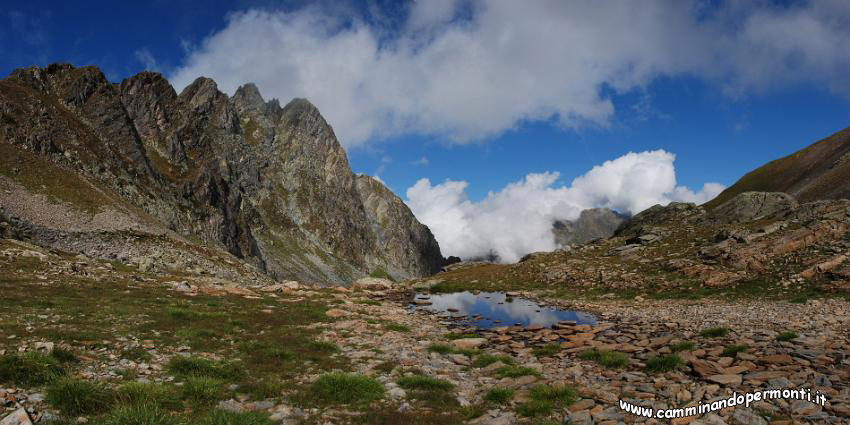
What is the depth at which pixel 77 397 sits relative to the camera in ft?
32.1

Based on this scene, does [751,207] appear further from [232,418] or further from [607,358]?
[232,418]

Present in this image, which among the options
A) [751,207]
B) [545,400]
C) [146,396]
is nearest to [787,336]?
[545,400]

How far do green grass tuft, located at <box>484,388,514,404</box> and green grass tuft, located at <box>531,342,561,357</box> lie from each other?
7.50 metres

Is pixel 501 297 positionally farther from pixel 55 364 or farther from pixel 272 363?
pixel 55 364

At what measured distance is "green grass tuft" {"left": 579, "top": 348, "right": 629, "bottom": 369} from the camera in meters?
16.7

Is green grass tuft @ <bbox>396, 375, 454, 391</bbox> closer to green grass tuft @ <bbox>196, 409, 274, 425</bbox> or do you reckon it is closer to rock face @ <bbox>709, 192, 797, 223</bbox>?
green grass tuft @ <bbox>196, 409, 274, 425</bbox>

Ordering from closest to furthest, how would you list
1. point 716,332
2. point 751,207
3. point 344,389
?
point 344,389, point 716,332, point 751,207

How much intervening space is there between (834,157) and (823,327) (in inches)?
5544

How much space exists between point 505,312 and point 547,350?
758 inches

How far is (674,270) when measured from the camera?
42469 millimetres

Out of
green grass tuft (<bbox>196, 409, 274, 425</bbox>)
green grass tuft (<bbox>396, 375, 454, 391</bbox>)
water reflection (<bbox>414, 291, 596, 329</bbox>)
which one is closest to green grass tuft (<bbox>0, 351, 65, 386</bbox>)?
green grass tuft (<bbox>196, 409, 274, 425</bbox>)

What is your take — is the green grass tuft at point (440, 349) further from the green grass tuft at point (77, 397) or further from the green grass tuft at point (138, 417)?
the green grass tuft at point (77, 397)

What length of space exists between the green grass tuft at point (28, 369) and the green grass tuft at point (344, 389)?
6.76m

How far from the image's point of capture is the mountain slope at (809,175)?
93062 mm
